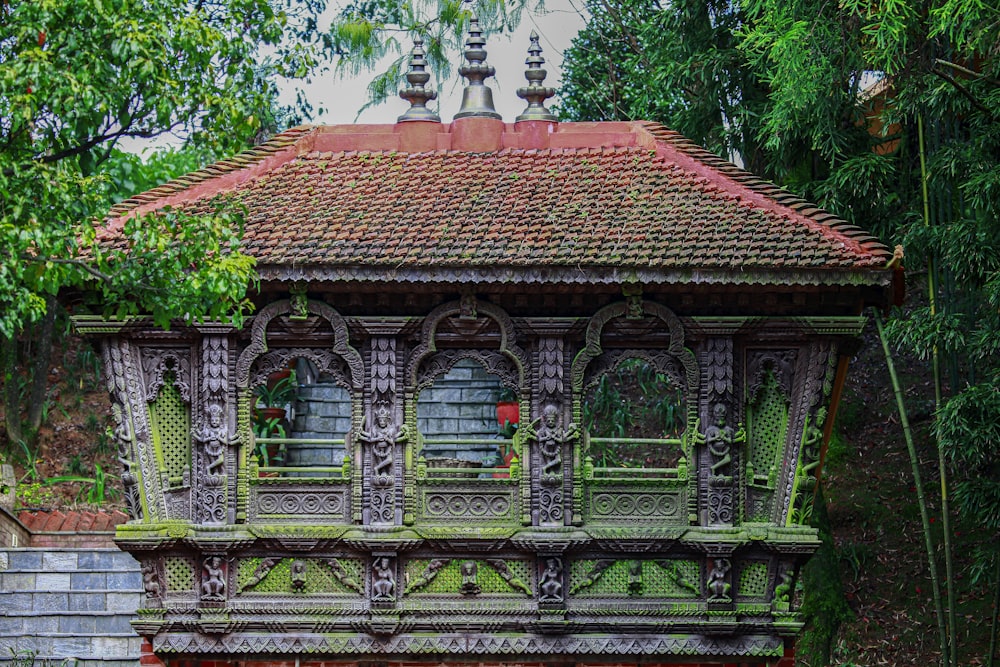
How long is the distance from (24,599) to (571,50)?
43.3 feet

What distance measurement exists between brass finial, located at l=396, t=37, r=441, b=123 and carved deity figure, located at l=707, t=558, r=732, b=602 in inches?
216

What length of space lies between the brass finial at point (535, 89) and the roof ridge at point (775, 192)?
→ 3.43ft

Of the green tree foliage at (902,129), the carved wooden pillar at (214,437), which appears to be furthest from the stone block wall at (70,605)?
the green tree foliage at (902,129)

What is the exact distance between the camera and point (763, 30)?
16203mm

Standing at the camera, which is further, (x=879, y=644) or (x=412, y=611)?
(x=879, y=644)

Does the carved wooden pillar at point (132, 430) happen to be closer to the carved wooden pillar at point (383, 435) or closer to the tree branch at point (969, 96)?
the carved wooden pillar at point (383, 435)

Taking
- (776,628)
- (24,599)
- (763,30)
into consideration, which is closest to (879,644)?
(776,628)

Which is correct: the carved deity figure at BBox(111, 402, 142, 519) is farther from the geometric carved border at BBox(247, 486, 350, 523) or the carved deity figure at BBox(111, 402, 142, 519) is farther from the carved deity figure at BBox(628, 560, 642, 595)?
the carved deity figure at BBox(628, 560, 642, 595)

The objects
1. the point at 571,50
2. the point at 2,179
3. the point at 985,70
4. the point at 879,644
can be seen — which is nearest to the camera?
the point at 2,179

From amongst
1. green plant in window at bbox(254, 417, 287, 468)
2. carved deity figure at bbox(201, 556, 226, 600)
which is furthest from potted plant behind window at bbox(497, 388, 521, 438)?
carved deity figure at bbox(201, 556, 226, 600)

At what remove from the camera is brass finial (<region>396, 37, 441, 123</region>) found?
16391 millimetres

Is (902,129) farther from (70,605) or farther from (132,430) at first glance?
(70,605)

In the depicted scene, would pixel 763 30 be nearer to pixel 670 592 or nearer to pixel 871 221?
pixel 871 221

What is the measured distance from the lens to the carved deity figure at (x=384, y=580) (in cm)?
1468
